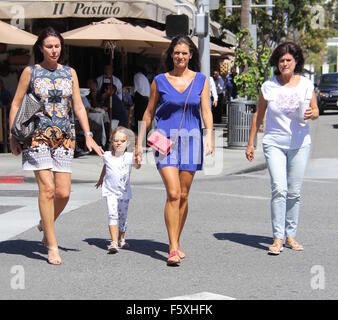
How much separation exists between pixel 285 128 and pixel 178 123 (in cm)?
105

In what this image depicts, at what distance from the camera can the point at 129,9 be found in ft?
65.9

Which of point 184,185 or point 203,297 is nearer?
point 203,297

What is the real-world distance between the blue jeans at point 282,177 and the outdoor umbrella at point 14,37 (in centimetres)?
1032

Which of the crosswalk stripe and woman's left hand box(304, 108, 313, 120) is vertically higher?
woman's left hand box(304, 108, 313, 120)

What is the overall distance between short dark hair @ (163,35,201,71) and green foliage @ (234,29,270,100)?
13677mm

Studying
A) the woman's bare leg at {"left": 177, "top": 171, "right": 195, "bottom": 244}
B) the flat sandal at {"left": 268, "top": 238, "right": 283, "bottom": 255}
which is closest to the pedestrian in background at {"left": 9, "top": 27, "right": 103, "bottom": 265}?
the woman's bare leg at {"left": 177, "top": 171, "right": 195, "bottom": 244}

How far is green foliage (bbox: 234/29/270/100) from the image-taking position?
850 inches

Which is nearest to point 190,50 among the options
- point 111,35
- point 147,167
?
point 147,167

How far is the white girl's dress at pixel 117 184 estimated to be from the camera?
26.9 ft

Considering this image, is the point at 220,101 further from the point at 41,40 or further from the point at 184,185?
the point at 41,40

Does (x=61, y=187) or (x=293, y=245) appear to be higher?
(x=61, y=187)

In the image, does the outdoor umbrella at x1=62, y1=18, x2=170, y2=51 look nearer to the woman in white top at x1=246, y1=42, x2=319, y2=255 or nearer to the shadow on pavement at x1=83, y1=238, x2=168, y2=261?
the shadow on pavement at x1=83, y1=238, x2=168, y2=261

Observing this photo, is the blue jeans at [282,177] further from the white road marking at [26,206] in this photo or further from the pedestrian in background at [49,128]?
the white road marking at [26,206]

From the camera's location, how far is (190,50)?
25.4 ft
